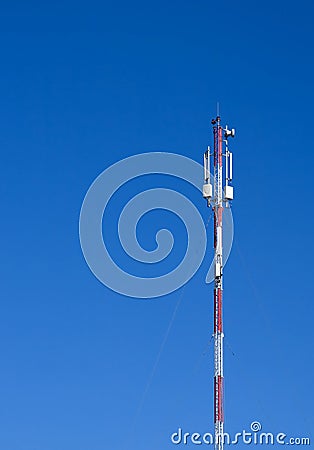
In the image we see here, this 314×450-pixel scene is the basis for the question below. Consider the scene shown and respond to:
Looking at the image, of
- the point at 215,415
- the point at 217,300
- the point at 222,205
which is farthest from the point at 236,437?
the point at 222,205

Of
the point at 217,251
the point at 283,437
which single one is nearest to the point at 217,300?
the point at 217,251

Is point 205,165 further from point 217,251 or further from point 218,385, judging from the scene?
point 218,385

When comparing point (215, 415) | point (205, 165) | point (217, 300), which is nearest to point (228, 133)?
point (205, 165)

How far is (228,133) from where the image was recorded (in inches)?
2810

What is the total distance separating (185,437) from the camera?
68.9 metres

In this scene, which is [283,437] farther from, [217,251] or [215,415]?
[217,251]

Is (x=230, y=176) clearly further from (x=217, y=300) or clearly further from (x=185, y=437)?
(x=185, y=437)

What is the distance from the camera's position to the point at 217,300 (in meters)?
69.6

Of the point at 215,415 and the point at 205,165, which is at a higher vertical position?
the point at 205,165

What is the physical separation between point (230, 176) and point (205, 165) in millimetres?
1319

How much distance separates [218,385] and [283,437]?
375 cm

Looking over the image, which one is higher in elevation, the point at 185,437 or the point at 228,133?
the point at 228,133

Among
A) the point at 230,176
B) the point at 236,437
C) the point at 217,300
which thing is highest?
the point at 230,176

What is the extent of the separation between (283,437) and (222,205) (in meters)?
10.6
